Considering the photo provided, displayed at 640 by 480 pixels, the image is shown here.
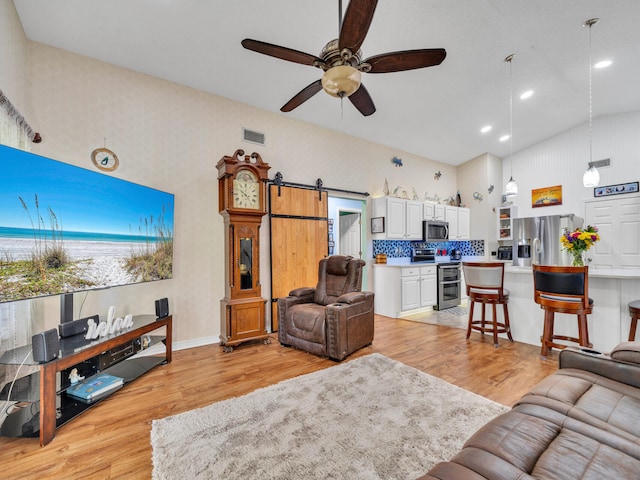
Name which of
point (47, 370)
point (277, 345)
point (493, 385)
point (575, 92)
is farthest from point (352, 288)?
point (575, 92)

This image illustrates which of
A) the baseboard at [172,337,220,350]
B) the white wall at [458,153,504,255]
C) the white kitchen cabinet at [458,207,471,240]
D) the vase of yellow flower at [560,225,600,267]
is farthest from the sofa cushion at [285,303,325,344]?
the white wall at [458,153,504,255]

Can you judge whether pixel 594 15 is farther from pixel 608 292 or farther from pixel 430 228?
pixel 430 228

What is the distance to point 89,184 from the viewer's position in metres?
2.22

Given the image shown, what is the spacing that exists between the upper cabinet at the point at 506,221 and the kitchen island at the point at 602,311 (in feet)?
11.0

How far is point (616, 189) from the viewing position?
5.17 metres

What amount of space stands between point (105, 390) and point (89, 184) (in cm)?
167

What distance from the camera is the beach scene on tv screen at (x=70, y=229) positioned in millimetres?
1657

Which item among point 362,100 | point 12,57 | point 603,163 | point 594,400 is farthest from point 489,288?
point 12,57

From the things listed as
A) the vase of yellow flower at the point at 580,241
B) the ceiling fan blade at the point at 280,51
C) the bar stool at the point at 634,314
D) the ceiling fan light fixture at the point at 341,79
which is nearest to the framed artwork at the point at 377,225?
the vase of yellow flower at the point at 580,241

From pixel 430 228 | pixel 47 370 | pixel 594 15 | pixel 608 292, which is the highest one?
pixel 594 15

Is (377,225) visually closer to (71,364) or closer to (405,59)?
(405,59)

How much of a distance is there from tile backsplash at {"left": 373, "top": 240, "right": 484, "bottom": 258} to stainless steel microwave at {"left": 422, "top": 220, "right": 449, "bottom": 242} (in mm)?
369

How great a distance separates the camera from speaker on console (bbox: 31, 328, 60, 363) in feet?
5.73

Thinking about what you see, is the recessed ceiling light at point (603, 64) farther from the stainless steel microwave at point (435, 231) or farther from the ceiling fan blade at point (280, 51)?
the ceiling fan blade at point (280, 51)
